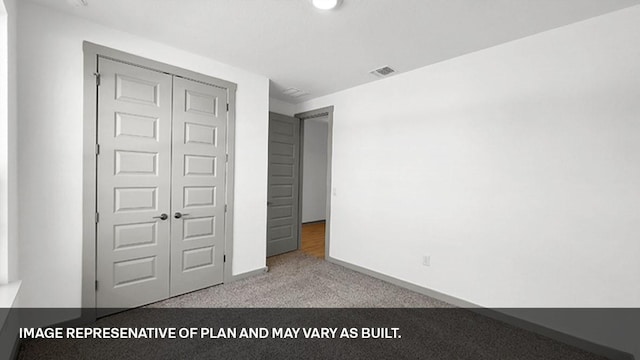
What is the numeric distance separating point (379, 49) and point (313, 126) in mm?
4943

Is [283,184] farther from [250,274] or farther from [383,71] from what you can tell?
[383,71]

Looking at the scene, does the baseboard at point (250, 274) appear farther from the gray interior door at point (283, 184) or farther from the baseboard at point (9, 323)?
the baseboard at point (9, 323)

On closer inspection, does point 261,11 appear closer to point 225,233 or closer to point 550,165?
point 225,233

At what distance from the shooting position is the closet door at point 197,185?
9.45 ft

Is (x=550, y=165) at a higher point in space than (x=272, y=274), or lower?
higher

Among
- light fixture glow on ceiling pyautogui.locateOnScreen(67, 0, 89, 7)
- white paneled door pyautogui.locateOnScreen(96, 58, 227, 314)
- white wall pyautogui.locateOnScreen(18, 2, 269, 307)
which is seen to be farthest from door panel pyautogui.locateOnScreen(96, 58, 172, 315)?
light fixture glow on ceiling pyautogui.locateOnScreen(67, 0, 89, 7)

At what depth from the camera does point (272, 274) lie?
143 inches

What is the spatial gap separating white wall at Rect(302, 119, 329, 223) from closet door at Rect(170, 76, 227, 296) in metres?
4.26

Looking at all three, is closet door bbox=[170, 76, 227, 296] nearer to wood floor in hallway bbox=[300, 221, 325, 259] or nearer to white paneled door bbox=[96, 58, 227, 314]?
white paneled door bbox=[96, 58, 227, 314]

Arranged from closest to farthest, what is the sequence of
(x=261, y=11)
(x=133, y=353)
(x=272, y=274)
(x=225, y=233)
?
1. (x=133, y=353)
2. (x=261, y=11)
3. (x=225, y=233)
4. (x=272, y=274)

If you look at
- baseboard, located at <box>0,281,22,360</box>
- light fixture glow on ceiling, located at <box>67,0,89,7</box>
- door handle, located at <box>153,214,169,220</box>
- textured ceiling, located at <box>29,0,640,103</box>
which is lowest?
baseboard, located at <box>0,281,22,360</box>

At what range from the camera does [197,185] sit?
119 inches

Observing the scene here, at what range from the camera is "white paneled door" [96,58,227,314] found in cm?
246

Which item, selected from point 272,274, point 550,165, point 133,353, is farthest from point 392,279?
point 133,353
